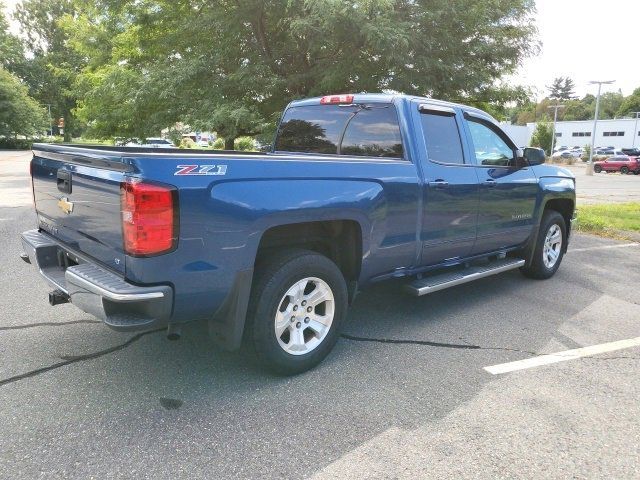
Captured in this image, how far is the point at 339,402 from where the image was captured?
3.04m

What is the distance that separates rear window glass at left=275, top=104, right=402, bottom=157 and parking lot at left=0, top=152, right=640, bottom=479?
5.10 ft

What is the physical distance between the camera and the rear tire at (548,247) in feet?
18.9

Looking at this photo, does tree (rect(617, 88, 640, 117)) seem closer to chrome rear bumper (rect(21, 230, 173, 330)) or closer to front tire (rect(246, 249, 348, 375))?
front tire (rect(246, 249, 348, 375))

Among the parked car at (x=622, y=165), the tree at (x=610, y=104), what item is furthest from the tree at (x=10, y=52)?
the tree at (x=610, y=104)

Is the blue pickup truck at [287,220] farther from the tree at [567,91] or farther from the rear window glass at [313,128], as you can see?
the tree at [567,91]

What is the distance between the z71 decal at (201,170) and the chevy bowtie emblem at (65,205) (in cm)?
108

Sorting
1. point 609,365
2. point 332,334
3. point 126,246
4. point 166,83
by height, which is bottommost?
point 609,365

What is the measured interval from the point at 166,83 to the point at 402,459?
Result: 10692mm

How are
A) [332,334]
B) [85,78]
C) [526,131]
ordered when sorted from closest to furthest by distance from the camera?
1. [332,334]
2. [85,78]
3. [526,131]

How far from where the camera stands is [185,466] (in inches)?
94.7

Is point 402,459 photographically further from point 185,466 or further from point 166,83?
point 166,83

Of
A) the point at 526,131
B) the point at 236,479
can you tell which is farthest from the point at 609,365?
the point at 526,131

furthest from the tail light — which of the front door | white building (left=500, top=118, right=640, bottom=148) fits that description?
white building (left=500, top=118, right=640, bottom=148)

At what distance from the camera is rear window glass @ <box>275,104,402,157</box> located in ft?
13.6
